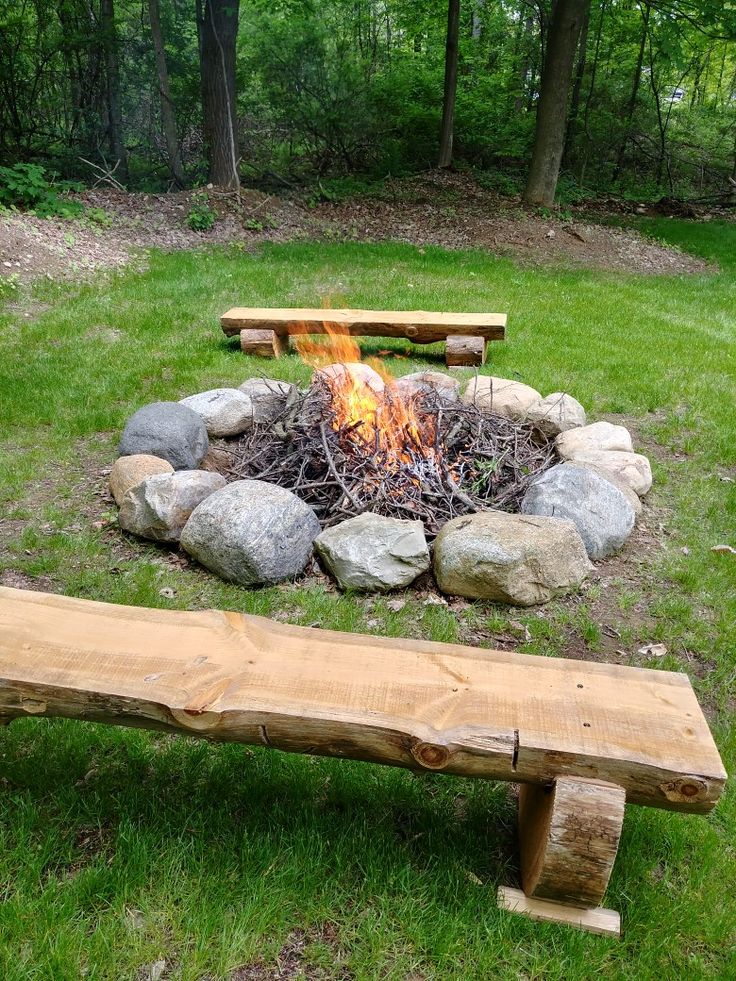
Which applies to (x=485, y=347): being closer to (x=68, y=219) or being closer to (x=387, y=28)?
(x=68, y=219)

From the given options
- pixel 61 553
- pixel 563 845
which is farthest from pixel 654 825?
pixel 61 553

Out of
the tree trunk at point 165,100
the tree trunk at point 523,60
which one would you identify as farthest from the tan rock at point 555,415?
the tree trunk at point 523,60

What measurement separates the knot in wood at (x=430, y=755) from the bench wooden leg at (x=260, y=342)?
4.90 metres

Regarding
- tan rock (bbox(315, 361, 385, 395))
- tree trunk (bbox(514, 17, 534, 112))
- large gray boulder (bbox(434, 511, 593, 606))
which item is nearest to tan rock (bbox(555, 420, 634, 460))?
large gray boulder (bbox(434, 511, 593, 606))

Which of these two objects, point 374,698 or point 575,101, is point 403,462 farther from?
point 575,101

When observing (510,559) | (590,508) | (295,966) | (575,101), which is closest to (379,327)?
(590,508)

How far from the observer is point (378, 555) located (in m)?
3.34

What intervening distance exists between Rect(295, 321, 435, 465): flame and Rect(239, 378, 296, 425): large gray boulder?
364mm

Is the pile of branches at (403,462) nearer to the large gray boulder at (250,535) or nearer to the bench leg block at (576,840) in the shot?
the large gray boulder at (250,535)

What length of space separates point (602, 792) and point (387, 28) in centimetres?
1804

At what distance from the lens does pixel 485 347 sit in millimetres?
6180

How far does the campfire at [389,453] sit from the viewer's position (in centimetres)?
384

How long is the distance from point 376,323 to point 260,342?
40.4 inches

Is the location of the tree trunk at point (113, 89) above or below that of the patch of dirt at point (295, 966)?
above
